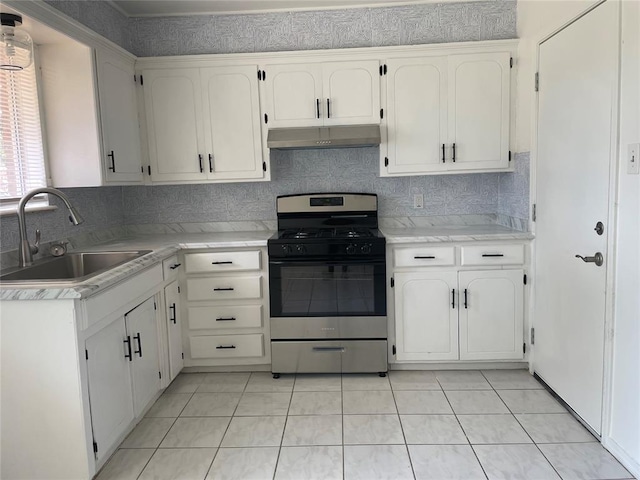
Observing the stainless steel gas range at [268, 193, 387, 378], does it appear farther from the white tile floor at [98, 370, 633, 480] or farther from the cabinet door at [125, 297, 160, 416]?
the cabinet door at [125, 297, 160, 416]

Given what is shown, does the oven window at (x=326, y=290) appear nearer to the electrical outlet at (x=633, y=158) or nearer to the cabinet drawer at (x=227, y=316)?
the cabinet drawer at (x=227, y=316)

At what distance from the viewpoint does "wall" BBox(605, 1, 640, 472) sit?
1911 millimetres

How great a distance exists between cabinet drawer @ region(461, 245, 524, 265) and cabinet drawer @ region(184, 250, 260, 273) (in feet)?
4.39

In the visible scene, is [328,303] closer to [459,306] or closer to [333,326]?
[333,326]

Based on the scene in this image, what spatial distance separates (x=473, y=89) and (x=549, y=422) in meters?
2.06

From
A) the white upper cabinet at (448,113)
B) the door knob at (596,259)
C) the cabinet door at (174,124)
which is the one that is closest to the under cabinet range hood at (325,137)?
the white upper cabinet at (448,113)

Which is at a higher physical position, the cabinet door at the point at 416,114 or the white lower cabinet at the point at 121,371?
the cabinet door at the point at 416,114

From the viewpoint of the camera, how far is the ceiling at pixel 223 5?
3.17 m

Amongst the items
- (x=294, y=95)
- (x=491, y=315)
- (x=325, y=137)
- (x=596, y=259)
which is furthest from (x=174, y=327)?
(x=596, y=259)

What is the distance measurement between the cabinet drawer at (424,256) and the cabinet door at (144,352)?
151 centimetres

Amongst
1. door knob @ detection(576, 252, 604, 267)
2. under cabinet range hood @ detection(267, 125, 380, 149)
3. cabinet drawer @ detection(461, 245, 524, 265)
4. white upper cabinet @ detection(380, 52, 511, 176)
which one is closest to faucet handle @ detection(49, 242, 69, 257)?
under cabinet range hood @ detection(267, 125, 380, 149)

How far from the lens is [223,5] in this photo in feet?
10.5

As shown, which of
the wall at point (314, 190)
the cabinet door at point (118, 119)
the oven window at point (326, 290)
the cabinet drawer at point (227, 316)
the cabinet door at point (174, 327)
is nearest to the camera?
the cabinet door at point (118, 119)

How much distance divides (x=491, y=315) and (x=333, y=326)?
39.9 inches
